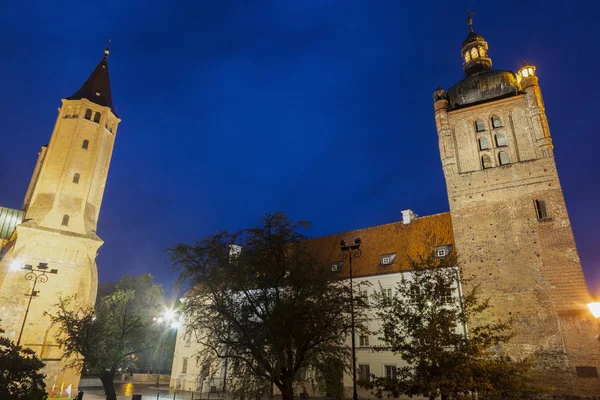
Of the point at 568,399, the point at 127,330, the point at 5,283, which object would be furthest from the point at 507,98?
the point at 5,283

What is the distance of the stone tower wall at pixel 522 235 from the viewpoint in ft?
79.5

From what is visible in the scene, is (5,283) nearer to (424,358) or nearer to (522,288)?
(424,358)

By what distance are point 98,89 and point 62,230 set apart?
1848 centimetres

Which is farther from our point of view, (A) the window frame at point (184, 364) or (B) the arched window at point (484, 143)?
(A) the window frame at point (184, 364)

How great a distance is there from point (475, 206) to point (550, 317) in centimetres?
930

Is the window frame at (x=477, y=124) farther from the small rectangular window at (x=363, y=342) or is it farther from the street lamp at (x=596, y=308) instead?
the street lamp at (x=596, y=308)

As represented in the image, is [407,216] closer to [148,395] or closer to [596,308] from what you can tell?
[596,308]

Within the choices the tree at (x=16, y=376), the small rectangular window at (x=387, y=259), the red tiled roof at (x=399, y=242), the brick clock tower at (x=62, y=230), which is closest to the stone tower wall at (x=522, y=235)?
the red tiled roof at (x=399, y=242)

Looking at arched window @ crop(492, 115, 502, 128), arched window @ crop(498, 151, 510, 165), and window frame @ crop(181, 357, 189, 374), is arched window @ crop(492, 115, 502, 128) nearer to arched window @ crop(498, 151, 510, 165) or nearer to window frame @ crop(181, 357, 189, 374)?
arched window @ crop(498, 151, 510, 165)

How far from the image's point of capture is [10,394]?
14.1m

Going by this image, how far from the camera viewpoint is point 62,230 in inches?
1439

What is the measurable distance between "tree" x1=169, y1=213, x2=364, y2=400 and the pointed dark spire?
114 ft

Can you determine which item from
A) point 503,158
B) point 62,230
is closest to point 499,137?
point 503,158

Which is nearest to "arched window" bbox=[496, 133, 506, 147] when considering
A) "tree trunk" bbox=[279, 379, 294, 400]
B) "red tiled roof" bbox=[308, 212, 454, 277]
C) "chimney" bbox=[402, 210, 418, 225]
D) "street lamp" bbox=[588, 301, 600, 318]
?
"red tiled roof" bbox=[308, 212, 454, 277]
